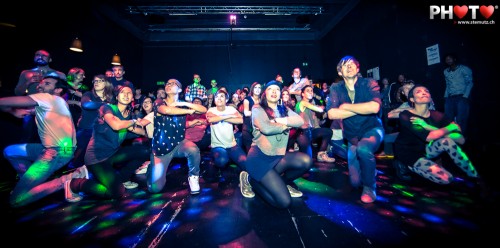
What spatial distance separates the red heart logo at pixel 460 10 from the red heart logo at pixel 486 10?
0.95ft

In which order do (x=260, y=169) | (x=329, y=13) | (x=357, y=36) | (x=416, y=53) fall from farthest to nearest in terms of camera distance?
(x=329, y=13) → (x=357, y=36) → (x=416, y=53) → (x=260, y=169)

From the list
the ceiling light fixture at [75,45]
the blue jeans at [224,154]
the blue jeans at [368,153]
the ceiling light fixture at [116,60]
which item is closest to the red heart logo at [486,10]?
the blue jeans at [368,153]

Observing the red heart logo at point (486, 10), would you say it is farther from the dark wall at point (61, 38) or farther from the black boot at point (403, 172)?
the dark wall at point (61, 38)

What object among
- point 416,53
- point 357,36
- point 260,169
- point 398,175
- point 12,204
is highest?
point 357,36

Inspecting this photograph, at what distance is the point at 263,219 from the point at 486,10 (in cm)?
742

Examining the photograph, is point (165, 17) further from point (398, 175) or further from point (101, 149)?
point (398, 175)

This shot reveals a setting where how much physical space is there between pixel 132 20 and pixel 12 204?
10642 mm

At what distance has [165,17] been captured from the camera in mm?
10961

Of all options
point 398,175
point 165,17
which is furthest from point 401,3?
point 165,17

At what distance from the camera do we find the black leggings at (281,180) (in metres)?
2.40

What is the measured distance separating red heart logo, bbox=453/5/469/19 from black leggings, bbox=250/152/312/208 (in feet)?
21.4

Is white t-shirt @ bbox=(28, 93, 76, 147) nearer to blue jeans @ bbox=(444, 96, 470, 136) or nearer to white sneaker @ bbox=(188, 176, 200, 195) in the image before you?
white sneaker @ bbox=(188, 176, 200, 195)

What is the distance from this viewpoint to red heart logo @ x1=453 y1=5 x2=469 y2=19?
566 centimetres

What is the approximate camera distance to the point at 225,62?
43.3 ft
